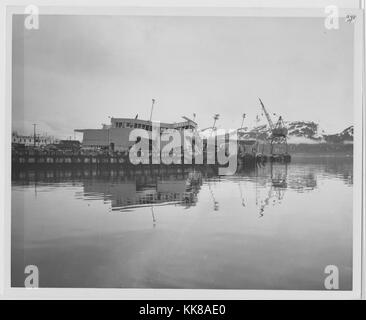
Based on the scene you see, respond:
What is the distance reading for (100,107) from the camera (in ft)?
8.63

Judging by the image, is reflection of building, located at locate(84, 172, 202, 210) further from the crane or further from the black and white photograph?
the crane

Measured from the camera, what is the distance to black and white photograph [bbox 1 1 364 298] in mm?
2520

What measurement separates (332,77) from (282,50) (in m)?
0.38

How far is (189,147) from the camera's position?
8.77 ft

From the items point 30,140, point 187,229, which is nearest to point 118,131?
point 30,140

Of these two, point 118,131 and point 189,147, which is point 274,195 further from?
point 118,131

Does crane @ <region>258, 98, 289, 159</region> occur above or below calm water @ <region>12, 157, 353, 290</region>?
above

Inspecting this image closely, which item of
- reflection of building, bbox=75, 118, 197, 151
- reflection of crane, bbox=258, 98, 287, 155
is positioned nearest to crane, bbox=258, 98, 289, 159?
reflection of crane, bbox=258, 98, 287, 155

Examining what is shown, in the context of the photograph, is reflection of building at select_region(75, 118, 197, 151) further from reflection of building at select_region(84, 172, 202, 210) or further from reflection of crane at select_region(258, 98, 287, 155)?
reflection of crane at select_region(258, 98, 287, 155)

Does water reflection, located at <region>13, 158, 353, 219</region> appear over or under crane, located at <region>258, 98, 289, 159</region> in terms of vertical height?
under

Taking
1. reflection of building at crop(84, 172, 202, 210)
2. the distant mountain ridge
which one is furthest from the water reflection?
the distant mountain ridge

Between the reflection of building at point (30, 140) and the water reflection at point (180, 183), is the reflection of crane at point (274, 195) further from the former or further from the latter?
the reflection of building at point (30, 140)

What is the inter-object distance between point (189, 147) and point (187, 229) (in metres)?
0.58

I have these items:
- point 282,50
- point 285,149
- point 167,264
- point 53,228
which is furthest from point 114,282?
point 282,50
